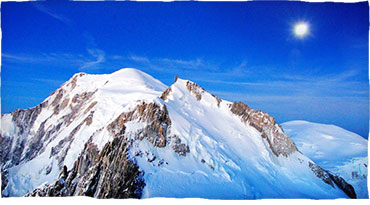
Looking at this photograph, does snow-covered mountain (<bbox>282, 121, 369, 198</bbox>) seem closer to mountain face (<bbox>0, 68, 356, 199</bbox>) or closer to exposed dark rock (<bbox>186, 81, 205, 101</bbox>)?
mountain face (<bbox>0, 68, 356, 199</bbox>)

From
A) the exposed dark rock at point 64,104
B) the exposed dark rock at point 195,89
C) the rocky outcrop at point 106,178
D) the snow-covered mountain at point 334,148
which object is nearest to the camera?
the rocky outcrop at point 106,178

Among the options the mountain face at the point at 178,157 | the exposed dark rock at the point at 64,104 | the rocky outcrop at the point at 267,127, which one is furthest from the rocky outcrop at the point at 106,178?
the exposed dark rock at the point at 64,104

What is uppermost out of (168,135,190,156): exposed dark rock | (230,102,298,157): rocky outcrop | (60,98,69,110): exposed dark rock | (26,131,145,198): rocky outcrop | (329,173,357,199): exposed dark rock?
(60,98,69,110): exposed dark rock

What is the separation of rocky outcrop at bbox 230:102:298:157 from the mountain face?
5 centimetres

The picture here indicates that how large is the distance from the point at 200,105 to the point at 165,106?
259 centimetres

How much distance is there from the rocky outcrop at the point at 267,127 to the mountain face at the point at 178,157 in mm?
49

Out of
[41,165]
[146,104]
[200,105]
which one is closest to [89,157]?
[146,104]

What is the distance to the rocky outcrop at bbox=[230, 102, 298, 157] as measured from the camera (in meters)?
11.5

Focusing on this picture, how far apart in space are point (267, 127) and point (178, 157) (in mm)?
5236

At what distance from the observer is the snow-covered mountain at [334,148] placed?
42.5 ft

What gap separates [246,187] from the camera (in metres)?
7.77

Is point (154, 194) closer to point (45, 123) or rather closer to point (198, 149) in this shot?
point (198, 149)

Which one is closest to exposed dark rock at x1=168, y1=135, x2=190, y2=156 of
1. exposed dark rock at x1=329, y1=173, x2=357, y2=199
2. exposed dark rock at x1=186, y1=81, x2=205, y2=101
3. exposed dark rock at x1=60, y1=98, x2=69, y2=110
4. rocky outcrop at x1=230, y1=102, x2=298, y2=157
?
exposed dark rock at x1=186, y1=81, x2=205, y2=101

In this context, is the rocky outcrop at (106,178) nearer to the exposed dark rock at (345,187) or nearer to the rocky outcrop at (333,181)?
the rocky outcrop at (333,181)
